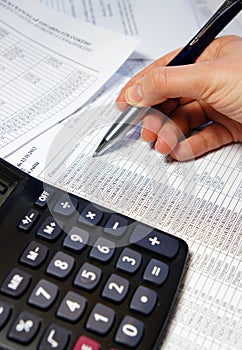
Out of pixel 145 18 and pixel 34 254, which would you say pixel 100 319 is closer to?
pixel 34 254

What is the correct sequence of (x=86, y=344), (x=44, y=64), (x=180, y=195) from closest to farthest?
(x=86, y=344), (x=180, y=195), (x=44, y=64)

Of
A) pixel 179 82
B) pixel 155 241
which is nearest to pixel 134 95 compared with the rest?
pixel 179 82

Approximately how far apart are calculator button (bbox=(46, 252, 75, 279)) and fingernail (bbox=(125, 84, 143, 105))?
6.6 inches

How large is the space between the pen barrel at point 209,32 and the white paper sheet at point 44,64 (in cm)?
8

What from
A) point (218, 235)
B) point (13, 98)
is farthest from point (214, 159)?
point (13, 98)

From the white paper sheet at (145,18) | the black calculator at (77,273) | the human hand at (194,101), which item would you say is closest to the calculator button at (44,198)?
the black calculator at (77,273)

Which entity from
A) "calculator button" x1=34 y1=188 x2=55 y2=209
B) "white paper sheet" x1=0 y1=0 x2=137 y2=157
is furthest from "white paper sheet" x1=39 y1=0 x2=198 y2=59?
"calculator button" x1=34 y1=188 x2=55 y2=209

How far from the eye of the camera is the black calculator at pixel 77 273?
1.06ft

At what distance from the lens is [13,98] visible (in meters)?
0.50

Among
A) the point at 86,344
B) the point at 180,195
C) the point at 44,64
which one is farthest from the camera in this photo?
the point at 44,64

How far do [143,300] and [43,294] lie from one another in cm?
6

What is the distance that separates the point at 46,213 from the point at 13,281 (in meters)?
0.06

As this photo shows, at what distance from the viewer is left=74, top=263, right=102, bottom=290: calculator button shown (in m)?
0.34

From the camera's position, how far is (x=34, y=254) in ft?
1.15
